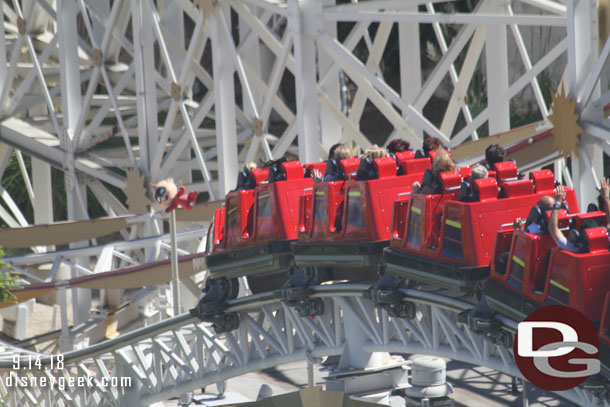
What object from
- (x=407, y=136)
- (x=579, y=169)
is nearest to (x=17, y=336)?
(x=407, y=136)

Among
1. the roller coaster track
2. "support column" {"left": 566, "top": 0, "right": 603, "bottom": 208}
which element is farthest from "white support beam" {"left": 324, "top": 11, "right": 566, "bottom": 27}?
the roller coaster track

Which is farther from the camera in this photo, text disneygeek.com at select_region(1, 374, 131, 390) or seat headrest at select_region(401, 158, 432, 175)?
text disneygeek.com at select_region(1, 374, 131, 390)

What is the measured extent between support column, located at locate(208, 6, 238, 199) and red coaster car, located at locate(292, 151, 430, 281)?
8.58 meters

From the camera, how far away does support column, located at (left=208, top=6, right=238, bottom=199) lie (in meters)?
21.0

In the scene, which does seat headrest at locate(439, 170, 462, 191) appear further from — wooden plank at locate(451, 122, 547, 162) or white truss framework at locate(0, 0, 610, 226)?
wooden plank at locate(451, 122, 547, 162)

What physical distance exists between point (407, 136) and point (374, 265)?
26.1 ft

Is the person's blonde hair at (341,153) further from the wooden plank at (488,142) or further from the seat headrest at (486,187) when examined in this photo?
the wooden plank at (488,142)

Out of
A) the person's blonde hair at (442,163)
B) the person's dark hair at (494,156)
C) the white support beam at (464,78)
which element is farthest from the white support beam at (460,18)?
the person's blonde hair at (442,163)

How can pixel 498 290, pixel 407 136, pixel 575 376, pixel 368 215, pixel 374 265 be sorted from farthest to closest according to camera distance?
pixel 407 136
pixel 374 265
pixel 368 215
pixel 498 290
pixel 575 376

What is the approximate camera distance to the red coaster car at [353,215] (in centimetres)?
1198

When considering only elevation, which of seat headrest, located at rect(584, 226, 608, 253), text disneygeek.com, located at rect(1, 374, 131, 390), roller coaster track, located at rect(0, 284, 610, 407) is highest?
seat headrest, located at rect(584, 226, 608, 253)

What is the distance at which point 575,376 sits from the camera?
9461 millimetres

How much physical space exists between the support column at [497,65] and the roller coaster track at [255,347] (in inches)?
281

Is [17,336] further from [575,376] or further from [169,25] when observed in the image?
[575,376]
